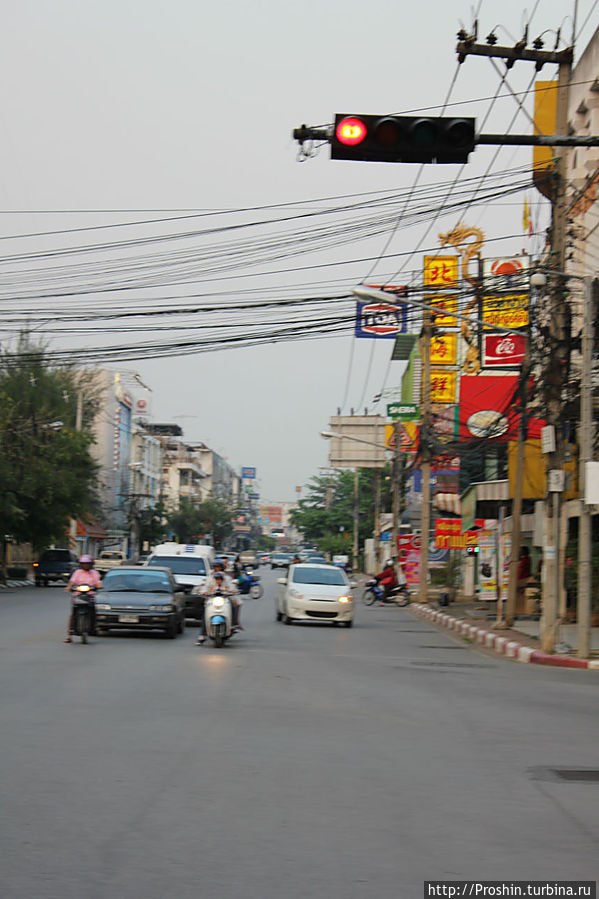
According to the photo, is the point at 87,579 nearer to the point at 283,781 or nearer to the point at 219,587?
the point at 219,587

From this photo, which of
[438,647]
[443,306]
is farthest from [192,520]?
[438,647]

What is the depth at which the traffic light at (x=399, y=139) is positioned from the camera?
995cm

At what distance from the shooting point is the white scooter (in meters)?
21.1

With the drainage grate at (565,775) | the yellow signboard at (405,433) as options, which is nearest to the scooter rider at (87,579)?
the drainage grate at (565,775)

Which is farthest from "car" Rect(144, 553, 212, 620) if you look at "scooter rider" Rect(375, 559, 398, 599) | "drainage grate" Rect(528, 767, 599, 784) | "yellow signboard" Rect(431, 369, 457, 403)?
"yellow signboard" Rect(431, 369, 457, 403)

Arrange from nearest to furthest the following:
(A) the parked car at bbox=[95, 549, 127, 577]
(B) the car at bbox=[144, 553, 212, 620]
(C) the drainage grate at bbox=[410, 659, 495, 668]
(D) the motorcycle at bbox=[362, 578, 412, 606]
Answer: (C) the drainage grate at bbox=[410, 659, 495, 668], (B) the car at bbox=[144, 553, 212, 620], (D) the motorcycle at bbox=[362, 578, 412, 606], (A) the parked car at bbox=[95, 549, 127, 577]

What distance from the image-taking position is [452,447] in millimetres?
35906

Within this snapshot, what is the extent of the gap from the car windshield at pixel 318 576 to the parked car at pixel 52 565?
2616cm

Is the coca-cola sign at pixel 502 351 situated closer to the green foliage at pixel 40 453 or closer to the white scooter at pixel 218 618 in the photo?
the white scooter at pixel 218 618

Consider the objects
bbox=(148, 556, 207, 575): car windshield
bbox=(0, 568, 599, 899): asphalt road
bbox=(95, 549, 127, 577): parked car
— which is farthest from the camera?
bbox=(95, 549, 127, 577): parked car

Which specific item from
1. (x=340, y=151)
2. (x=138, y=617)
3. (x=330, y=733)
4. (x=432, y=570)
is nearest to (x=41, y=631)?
(x=138, y=617)

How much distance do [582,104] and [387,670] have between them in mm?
20365

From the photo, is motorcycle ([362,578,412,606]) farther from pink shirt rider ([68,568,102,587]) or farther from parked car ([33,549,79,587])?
pink shirt rider ([68,568,102,587])

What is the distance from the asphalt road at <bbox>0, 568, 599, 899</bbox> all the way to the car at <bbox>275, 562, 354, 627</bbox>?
1246 centimetres
